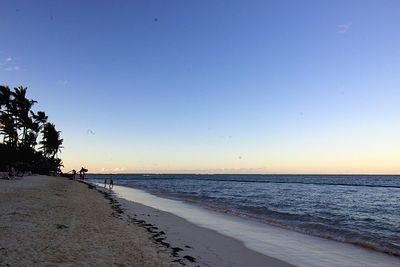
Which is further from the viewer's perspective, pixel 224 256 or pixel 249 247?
pixel 249 247

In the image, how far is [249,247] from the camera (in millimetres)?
13906

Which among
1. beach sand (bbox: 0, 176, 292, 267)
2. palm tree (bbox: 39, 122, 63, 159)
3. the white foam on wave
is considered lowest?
the white foam on wave

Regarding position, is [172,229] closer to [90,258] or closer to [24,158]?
[90,258]

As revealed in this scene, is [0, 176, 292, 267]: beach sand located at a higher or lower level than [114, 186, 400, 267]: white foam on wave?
higher

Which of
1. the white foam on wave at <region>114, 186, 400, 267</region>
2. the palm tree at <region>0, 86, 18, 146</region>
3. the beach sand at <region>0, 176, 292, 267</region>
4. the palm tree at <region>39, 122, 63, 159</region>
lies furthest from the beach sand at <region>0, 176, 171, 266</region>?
the palm tree at <region>39, 122, 63, 159</region>

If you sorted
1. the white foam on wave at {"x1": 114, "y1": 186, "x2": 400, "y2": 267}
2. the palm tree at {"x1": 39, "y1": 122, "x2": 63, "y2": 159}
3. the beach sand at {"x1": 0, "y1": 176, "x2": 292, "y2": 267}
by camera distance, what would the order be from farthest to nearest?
the palm tree at {"x1": 39, "y1": 122, "x2": 63, "y2": 159} < the white foam on wave at {"x1": 114, "y1": 186, "x2": 400, "y2": 267} < the beach sand at {"x1": 0, "y1": 176, "x2": 292, "y2": 267}

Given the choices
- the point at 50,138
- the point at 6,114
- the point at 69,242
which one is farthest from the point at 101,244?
the point at 50,138

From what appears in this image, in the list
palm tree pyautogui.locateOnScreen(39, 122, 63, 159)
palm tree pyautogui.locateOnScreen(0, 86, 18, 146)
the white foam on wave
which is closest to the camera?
the white foam on wave

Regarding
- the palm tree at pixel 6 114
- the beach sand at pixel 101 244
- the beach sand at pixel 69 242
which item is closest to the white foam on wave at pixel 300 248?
Answer: the beach sand at pixel 101 244

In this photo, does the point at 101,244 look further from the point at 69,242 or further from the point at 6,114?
the point at 6,114

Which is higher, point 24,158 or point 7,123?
point 7,123

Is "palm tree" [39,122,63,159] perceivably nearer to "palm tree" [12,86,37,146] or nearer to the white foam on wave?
"palm tree" [12,86,37,146]

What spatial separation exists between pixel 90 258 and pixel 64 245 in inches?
60.8

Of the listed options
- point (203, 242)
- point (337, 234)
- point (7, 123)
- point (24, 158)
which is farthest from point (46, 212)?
→ point (24, 158)
